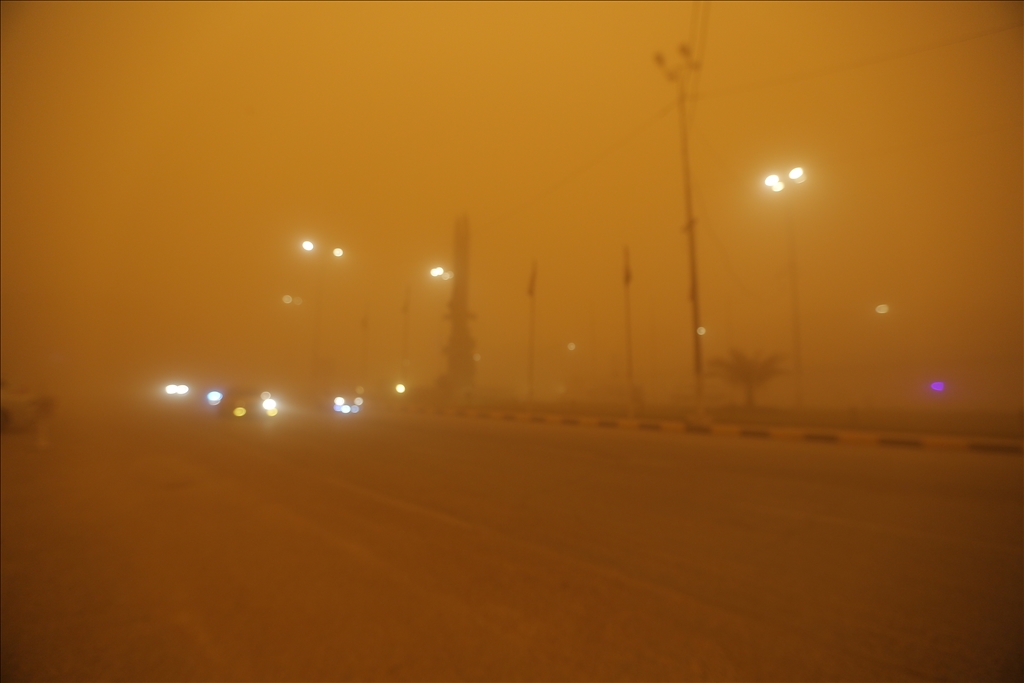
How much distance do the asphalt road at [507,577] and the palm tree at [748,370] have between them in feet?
75.6

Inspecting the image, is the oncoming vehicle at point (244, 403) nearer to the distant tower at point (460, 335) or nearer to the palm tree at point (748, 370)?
the distant tower at point (460, 335)

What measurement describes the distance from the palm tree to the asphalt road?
23039 mm

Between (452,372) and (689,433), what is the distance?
75.2 feet

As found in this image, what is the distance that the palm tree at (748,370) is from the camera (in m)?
31.7

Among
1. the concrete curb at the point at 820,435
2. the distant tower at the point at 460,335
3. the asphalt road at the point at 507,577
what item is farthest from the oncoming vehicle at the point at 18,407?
the distant tower at the point at 460,335

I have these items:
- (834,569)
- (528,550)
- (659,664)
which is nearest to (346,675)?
(659,664)

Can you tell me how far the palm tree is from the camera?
104 ft

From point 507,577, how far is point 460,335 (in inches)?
1416

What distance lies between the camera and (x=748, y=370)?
31984mm

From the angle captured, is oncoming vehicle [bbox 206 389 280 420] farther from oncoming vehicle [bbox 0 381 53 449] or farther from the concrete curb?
the concrete curb

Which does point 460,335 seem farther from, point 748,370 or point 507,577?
point 507,577

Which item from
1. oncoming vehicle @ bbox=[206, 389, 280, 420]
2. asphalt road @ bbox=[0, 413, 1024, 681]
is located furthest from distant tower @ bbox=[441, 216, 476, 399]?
asphalt road @ bbox=[0, 413, 1024, 681]

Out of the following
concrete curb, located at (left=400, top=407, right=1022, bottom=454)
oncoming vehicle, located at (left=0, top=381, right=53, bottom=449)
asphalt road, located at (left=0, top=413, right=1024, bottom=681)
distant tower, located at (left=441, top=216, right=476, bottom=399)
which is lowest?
asphalt road, located at (left=0, top=413, right=1024, bottom=681)

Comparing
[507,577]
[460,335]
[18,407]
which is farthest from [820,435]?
[460,335]
